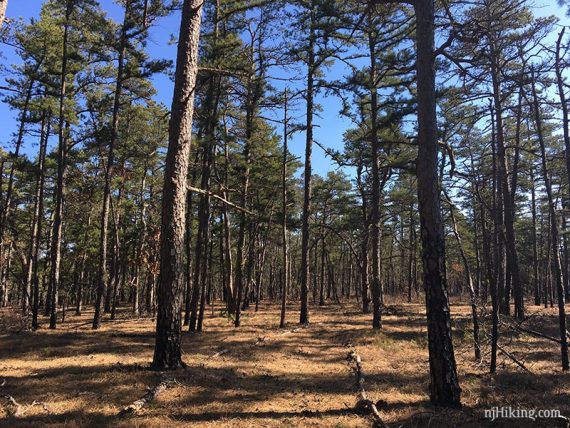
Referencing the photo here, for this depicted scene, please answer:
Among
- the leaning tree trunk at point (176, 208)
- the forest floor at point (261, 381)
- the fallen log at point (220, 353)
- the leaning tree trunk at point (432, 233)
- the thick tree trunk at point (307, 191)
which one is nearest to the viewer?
the forest floor at point (261, 381)

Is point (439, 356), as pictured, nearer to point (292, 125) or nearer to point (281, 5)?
point (281, 5)

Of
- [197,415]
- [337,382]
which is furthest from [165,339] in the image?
[337,382]

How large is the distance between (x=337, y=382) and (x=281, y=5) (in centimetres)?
1196

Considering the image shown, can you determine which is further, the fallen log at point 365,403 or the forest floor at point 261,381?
the forest floor at point 261,381

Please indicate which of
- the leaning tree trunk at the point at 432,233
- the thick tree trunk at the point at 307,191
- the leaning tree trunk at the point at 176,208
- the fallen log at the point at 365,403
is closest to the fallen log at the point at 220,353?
the leaning tree trunk at the point at 176,208

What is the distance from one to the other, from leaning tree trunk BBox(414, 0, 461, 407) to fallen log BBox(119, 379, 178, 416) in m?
4.56

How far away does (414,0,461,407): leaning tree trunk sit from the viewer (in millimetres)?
6785

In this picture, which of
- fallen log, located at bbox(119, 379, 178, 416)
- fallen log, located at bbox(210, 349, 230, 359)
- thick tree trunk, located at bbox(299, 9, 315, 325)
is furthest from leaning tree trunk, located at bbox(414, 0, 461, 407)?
thick tree trunk, located at bbox(299, 9, 315, 325)

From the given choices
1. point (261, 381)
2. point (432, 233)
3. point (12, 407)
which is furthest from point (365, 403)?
point (12, 407)

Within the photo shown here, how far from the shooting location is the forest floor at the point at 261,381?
244 inches

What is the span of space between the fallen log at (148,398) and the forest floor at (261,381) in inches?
4.7

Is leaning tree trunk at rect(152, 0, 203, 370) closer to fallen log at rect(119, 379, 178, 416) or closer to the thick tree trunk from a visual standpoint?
fallen log at rect(119, 379, 178, 416)

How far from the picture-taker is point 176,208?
27.9ft

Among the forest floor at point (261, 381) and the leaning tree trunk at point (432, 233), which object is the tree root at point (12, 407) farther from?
the leaning tree trunk at point (432, 233)
